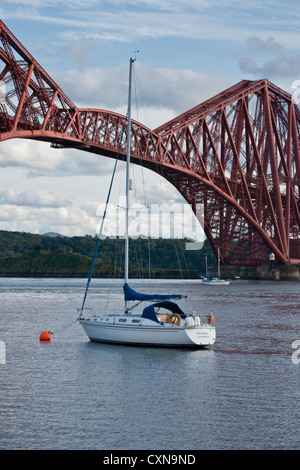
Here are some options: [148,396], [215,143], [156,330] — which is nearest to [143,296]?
[156,330]

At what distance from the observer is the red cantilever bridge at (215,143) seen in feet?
184

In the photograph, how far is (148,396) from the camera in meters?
20.3

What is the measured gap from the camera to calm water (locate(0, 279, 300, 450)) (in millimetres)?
15977

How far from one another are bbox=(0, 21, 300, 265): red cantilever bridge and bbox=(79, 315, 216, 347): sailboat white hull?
83.3ft

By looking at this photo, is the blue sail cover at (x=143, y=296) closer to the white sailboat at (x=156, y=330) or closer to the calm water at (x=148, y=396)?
the white sailboat at (x=156, y=330)

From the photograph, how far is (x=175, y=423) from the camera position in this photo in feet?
56.4

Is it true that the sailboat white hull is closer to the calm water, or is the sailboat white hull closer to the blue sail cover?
the calm water

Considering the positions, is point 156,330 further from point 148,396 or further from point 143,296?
point 148,396

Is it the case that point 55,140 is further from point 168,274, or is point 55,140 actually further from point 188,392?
point 168,274

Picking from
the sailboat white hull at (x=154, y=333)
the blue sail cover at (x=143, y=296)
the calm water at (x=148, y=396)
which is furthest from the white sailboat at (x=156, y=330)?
the blue sail cover at (x=143, y=296)

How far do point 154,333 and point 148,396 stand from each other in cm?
836

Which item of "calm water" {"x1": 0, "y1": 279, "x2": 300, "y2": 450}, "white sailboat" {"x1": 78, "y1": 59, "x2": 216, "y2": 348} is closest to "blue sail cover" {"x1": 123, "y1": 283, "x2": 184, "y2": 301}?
"white sailboat" {"x1": 78, "y1": 59, "x2": 216, "y2": 348}

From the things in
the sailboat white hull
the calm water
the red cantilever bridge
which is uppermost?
the red cantilever bridge

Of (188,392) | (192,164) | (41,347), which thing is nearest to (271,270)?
(192,164)
